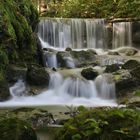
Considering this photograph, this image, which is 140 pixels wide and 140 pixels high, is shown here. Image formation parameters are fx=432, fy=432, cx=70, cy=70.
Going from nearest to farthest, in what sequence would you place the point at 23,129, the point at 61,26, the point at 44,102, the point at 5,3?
the point at 23,129 → the point at 44,102 → the point at 5,3 → the point at 61,26

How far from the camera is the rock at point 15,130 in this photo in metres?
5.86

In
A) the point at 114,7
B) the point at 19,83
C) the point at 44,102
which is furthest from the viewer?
the point at 114,7

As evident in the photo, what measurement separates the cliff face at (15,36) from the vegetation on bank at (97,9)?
24.1ft

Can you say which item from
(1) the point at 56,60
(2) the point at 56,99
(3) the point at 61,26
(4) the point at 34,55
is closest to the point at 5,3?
(4) the point at 34,55

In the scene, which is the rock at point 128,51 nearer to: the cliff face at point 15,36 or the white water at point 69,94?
the cliff face at point 15,36

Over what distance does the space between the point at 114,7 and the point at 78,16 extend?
6.69 feet

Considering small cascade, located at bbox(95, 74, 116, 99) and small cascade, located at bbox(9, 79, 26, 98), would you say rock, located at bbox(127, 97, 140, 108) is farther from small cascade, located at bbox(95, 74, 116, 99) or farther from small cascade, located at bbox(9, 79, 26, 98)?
small cascade, located at bbox(9, 79, 26, 98)

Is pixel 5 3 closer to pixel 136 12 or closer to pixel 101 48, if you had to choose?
pixel 101 48

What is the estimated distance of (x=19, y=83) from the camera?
481 inches

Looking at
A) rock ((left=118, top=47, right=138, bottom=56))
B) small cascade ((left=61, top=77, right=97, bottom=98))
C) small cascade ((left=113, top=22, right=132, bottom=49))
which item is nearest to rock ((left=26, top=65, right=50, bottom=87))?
small cascade ((left=61, top=77, right=97, bottom=98))

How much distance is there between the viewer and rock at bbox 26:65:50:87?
485 inches

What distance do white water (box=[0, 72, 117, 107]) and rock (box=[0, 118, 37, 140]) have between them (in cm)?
497

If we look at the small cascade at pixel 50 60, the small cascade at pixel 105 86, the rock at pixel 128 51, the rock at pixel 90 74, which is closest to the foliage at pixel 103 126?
the small cascade at pixel 105 86

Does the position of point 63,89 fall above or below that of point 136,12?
below
